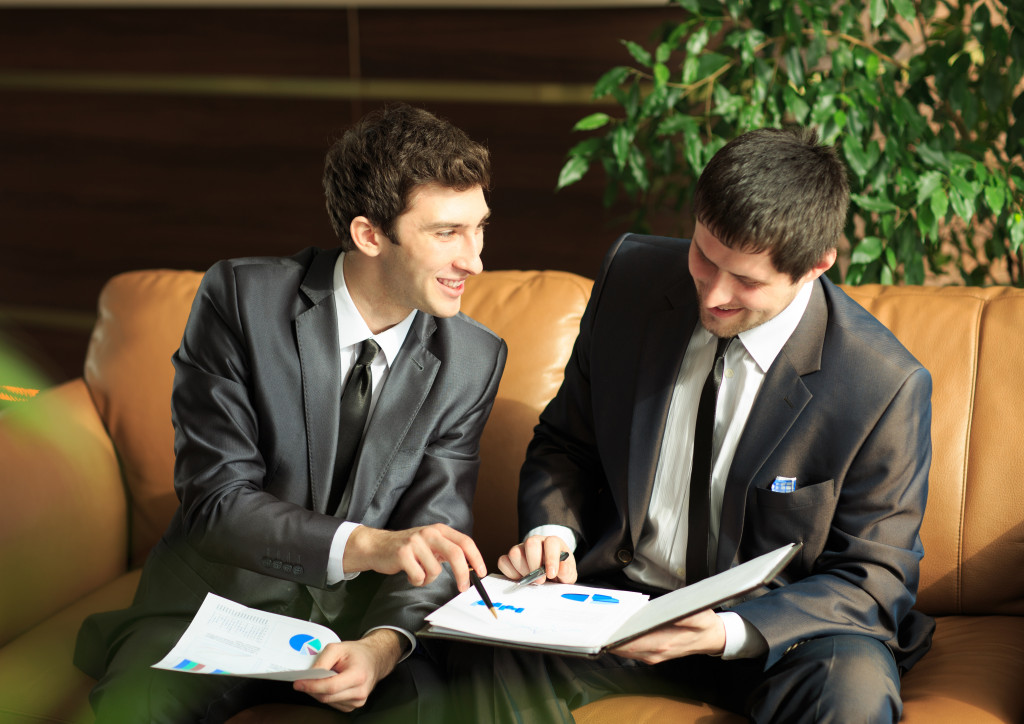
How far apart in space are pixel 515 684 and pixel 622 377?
54cm

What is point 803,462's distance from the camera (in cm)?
154

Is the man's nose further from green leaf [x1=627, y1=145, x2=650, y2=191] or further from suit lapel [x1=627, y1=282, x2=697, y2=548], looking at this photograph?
green leaf [x1=627, y1=145, x2=650, y2=191]

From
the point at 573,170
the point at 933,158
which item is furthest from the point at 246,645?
the point at 933,158

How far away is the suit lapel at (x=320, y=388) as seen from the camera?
1.67 meters

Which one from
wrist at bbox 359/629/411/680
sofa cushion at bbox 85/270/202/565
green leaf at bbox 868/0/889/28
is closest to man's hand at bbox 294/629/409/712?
wrist at bbox 359/629/411/680

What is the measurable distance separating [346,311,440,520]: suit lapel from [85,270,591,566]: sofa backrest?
31 cm

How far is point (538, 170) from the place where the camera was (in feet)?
10.2

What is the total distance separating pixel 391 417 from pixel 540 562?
374mm

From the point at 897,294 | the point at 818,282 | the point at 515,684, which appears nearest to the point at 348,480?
the point at 515,684

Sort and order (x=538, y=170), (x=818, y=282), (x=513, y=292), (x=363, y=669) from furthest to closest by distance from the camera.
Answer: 1. (x=538, y=170)
2. (x=513, y=292)
3. (x=818, y=282)
4. (x=363, y=669)

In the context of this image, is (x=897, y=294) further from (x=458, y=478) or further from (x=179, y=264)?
(x=179, y=264)

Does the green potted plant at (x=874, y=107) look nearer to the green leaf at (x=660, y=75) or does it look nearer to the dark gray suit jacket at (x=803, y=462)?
the green leaf at (x=660, y=75)

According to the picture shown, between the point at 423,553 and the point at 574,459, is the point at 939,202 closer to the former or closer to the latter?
the point at 574,459

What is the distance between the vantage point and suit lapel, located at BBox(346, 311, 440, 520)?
1.68 metres
